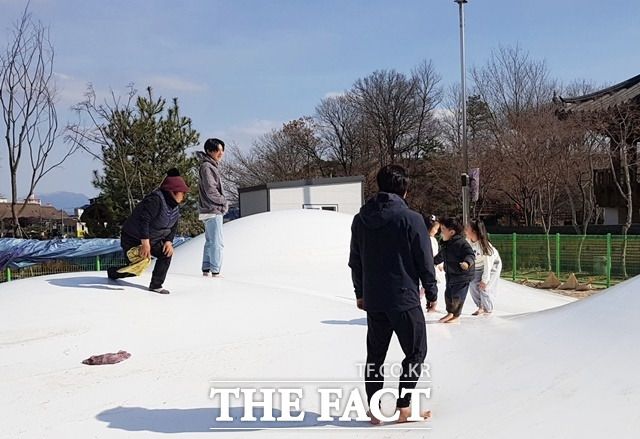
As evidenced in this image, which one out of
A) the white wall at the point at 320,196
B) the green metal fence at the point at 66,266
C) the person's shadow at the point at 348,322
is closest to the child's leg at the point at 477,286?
the person's shadow at the point at 348,322

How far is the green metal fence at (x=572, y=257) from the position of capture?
16.3m

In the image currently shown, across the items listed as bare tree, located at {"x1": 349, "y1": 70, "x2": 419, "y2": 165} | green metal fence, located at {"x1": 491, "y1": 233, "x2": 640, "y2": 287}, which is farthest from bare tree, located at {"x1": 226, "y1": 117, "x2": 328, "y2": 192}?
green metal fence, located at {"x1": 491, "y1": 233, "x2": 640, "y2": 287}

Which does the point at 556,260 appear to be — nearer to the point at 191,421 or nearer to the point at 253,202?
the point at 253,202

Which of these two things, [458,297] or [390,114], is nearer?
[458,297]

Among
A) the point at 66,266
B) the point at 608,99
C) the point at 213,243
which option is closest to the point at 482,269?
the point at 213,243

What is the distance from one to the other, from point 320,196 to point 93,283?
15.8m

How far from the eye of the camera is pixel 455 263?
6.04 meters

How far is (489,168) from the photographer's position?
98.9 feet

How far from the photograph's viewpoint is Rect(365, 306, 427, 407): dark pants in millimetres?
3215

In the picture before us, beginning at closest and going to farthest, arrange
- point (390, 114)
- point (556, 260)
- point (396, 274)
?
point (396, 274) → point (556, 260) → point (390, 114)

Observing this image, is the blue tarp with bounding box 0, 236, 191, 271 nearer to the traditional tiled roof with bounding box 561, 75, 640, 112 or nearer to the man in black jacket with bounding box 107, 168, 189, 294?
the man in black jacket with bounding box 107, 168, 189, 294

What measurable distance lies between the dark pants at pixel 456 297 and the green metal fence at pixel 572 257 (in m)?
11.6

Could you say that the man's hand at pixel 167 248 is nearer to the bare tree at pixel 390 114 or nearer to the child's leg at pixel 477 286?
the child's leg at pixel 477 286

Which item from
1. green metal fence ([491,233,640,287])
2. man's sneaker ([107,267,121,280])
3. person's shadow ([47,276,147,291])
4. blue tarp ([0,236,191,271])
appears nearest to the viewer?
person's shadow ([47,276,147,291])
